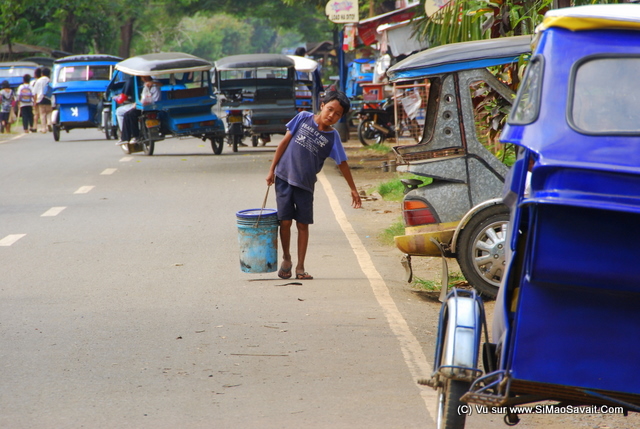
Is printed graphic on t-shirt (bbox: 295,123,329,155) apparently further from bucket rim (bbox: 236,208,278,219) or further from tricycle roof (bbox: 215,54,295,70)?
tricycle roof (bbox: 215,54,295,70)

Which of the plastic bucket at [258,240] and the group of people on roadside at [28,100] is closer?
the plastic bucket at [258,240]

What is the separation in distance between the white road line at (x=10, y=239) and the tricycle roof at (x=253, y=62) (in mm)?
11830

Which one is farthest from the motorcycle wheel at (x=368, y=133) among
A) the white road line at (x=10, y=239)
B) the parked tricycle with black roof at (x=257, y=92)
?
the white road line at (x=10, y=239)

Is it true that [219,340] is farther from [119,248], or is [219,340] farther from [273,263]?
[119,248]

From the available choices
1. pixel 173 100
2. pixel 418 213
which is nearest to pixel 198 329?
pixel 418 213

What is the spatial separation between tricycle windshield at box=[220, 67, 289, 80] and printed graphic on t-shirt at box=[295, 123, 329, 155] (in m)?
14.9

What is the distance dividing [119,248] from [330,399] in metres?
5.40

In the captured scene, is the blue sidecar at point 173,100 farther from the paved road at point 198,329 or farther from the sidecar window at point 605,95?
the sidecar window at point 605,95

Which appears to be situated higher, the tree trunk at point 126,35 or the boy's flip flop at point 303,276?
the tree trunk at point 126,35

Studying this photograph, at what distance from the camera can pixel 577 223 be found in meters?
3.14

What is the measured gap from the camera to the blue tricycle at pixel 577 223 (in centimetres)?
312

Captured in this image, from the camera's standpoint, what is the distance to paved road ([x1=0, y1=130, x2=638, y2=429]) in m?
4.59

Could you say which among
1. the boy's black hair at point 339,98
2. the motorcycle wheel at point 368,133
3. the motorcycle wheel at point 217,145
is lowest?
the motorcycle wheel at point 217,145

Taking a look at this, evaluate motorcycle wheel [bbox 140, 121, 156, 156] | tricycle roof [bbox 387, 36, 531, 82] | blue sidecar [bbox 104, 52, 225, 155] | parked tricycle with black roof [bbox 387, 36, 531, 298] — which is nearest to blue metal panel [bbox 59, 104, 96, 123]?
blue sidecar [bbox 104, 52, 225, 155]
